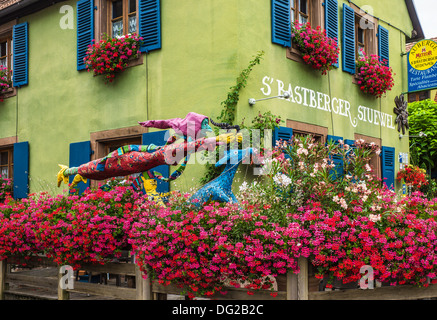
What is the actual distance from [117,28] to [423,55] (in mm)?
6150

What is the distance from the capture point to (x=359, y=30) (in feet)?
33.4

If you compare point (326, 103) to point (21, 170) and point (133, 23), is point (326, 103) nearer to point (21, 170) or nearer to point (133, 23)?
point (133, 23)

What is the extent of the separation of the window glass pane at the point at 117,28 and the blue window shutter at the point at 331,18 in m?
3.47

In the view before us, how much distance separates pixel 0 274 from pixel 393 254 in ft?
14.3

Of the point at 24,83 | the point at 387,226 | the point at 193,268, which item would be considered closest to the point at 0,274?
the point at 193,268

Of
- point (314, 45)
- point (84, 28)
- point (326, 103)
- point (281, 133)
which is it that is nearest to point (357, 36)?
point (326, 103)

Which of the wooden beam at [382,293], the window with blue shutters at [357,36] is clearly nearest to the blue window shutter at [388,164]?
the window with blue shutters at [357,36]

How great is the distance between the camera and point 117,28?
836 centimetres

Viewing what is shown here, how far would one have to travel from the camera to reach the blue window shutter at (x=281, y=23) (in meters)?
7.43

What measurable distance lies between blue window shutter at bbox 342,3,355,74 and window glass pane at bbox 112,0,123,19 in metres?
3.99

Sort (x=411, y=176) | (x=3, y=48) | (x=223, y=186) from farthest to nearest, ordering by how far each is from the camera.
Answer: (x=3, y=48) → (x=411, y=176) → (x=223, y=186)

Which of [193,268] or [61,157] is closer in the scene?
[193,268]

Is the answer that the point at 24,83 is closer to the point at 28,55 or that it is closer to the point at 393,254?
the point at 28,55

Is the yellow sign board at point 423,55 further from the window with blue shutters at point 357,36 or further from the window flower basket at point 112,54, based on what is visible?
the window flower basket at point 112,54
